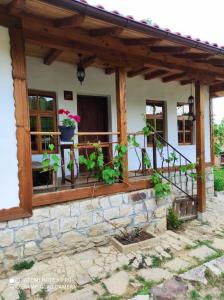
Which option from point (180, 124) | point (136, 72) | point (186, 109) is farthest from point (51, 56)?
point (186, 109)

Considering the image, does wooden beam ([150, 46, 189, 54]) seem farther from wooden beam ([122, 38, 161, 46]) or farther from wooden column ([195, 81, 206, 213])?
wooden column ([195, 81, 206, 213])

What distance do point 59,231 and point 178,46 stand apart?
3027 millimetres

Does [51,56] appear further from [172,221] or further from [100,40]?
[172,221]

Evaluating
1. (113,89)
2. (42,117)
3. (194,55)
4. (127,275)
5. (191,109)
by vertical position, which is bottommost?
(127,275)

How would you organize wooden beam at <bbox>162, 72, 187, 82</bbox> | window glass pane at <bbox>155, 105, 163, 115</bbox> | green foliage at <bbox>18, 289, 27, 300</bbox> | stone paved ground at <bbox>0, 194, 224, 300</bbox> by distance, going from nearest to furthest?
green foliage at <bbox>18, 289, 27, 300</bbox>, stone paved ground at <bbox>0, 194, 224, 300</bbox>, wooden beam at <bbox>162, 72, 187, 82</bbox>, window glass pane at <bbox>155, 105, 163, 115</bbox>

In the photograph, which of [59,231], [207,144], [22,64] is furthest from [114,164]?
[207,144]

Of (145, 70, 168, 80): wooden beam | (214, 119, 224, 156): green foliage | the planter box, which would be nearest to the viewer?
the planter box

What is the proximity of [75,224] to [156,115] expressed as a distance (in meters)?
3.94

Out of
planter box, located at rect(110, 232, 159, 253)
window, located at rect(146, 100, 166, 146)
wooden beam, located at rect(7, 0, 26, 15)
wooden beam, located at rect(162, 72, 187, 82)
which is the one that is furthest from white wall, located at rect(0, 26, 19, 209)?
window, located at rect(146, 100, 166, 146)

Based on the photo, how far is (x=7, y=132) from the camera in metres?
2.94

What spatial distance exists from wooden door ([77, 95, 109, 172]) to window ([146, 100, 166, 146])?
3.89 ft

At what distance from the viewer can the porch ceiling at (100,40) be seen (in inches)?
111

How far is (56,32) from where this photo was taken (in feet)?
10.7

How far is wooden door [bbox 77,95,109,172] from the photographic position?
18.2ft
